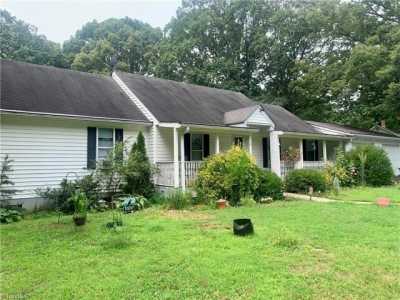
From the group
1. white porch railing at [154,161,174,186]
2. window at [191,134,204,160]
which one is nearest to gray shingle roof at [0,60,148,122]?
white porch railing at [154,161,174,186]

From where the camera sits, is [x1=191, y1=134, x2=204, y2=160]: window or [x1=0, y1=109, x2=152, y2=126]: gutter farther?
[x1=191, y1=134, x2=204, y2=160]: window

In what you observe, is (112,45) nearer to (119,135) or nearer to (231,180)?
(119,135)

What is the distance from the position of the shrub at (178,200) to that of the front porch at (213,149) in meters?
1.03

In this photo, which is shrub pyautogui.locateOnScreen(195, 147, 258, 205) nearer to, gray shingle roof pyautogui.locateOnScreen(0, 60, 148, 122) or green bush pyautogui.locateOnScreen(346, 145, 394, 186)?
gray shingle roof pyautogui.locateOnScreen(0, 60, 148, 122)

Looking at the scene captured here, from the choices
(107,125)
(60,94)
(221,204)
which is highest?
(60,94)

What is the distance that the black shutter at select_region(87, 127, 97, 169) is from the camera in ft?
Answer: 36.5

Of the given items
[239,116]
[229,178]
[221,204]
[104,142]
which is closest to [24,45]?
[104,142]

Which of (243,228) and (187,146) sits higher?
(187,146)

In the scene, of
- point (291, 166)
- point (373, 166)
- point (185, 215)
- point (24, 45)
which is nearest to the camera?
point (185, 215)

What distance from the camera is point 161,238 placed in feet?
19.7

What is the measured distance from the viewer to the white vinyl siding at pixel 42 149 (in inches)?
376

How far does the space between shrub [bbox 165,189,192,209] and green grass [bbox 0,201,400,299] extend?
213 centimetres

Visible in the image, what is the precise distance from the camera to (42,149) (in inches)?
398

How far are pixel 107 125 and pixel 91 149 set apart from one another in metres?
1.07
